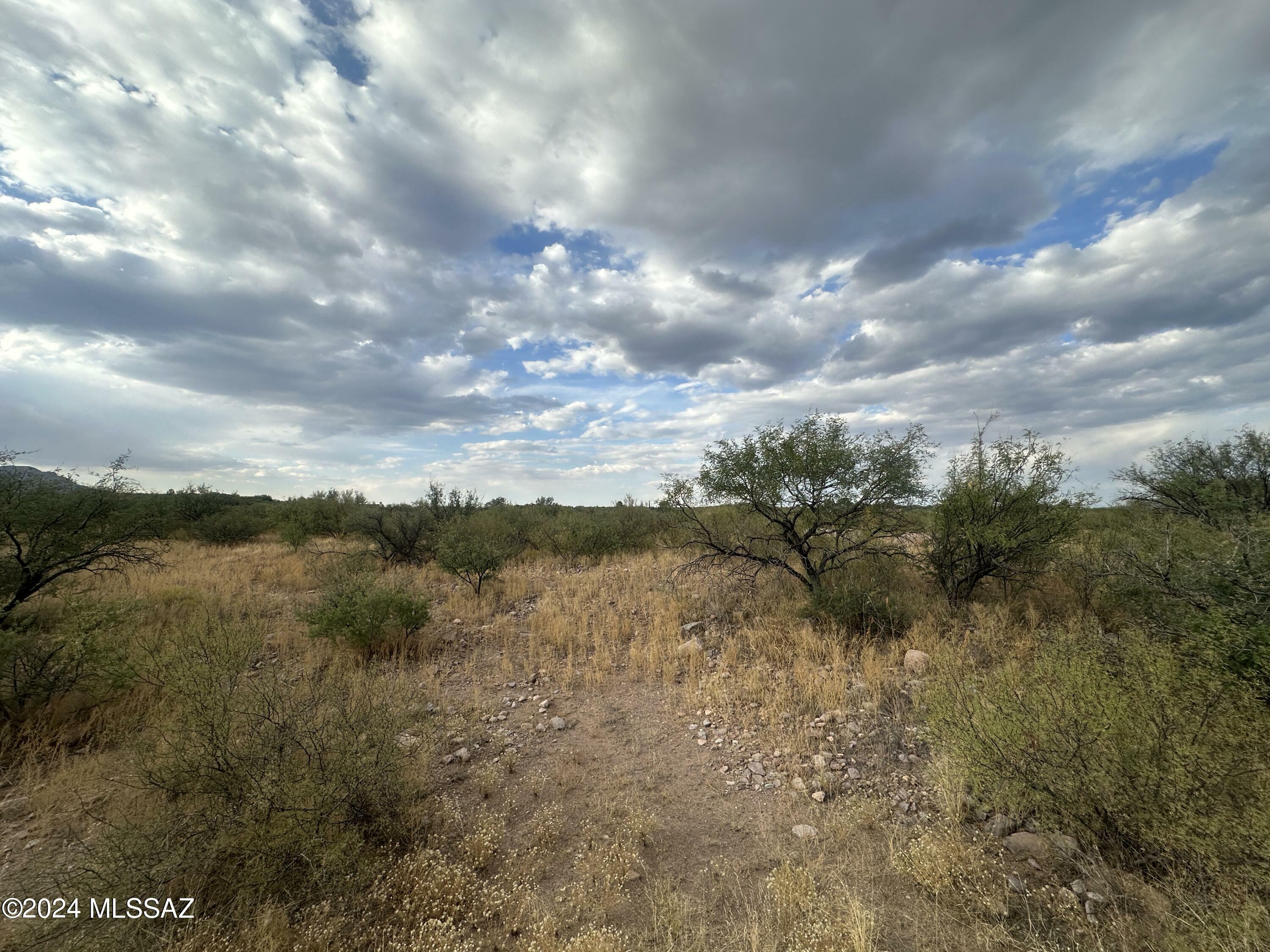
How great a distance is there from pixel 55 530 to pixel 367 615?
4354mm

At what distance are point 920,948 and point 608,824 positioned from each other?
233 centimetres

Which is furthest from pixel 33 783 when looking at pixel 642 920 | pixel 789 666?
pixel 789 666

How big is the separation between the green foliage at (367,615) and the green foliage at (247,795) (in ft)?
8.75

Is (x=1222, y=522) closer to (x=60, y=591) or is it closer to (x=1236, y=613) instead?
(x=1236, y=613)

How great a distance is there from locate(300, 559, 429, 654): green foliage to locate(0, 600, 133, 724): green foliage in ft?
7.40

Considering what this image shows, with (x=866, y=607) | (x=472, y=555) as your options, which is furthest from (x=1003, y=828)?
(x=472, y=555)

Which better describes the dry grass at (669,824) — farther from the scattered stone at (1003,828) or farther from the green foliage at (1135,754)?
the green foliage at (1135,754)

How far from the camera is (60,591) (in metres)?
8.09

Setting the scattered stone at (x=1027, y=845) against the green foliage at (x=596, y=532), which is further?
the green foliage at (x=596, y=532)

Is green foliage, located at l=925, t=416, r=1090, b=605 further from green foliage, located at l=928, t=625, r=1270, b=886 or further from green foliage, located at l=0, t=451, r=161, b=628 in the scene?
green foliage, located at l=0, t=451, r=161, b=628

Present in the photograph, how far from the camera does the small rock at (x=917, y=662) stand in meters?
6.10

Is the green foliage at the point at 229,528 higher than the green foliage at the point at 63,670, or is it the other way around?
the green foliage at the point at 229,528

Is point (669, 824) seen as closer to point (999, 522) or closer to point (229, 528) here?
point (999, 522)

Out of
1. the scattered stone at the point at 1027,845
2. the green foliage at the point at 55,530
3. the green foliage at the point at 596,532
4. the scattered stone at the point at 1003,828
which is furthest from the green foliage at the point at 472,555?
the scattered stone at the point at 1027,845
